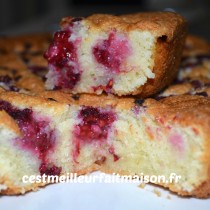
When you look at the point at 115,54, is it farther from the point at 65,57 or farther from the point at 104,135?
the point at 104,135

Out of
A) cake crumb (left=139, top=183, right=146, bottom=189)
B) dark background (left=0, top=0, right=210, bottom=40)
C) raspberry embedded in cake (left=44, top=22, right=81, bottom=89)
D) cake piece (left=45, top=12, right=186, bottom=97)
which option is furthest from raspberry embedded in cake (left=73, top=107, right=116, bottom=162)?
dark background (left=0, top=0, right=210, bottom=40)

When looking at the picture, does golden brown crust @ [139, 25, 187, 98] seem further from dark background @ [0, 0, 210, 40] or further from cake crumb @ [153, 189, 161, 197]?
dark background @ [0, 0, 210, 40]

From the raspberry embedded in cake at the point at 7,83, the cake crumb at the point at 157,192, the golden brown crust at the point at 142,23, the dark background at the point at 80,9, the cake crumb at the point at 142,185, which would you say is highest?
the dark background at the point at 80,9

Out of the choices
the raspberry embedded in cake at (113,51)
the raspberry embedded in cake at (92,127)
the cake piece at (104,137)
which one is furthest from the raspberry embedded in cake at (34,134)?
the raspberry embedded in cake at (113,51)

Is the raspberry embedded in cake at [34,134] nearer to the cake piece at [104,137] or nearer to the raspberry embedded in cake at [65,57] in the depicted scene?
the cake piece at [104,137]

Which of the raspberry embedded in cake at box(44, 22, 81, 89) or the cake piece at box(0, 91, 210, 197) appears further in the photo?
the raspberry embedded in cake at box(44, 22, 81, 89)

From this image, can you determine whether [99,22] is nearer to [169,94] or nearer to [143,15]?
[143,15]

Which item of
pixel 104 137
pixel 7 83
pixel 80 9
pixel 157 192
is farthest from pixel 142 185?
pixel 80 9
